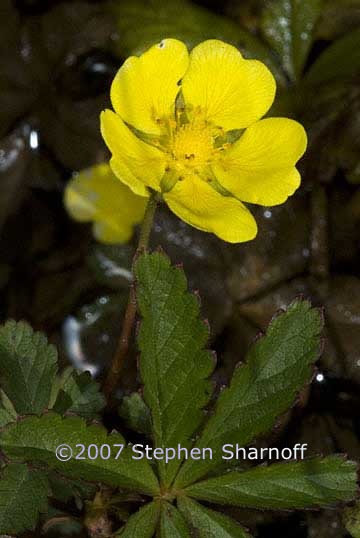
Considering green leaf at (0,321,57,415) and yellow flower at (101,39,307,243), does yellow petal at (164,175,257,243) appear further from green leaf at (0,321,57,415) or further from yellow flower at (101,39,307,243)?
green leaf at (0,321,57,415)

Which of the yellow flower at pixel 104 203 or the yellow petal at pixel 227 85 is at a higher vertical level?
the yellow petal at pixel 227 85

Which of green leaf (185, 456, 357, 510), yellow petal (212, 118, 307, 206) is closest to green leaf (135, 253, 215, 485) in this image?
green leaf (185, 456, 357, 510)

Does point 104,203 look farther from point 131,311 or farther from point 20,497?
point 20,497

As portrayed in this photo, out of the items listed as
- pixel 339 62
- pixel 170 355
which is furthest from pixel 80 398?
pixel 339 62

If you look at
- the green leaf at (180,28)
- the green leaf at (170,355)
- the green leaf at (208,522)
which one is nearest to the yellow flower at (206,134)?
the green leaf at (170,355)

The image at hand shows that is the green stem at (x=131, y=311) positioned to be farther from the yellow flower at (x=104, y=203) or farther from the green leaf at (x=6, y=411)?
the yellow flower at (x=104, y=203)

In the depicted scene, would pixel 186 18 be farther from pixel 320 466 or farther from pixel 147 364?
pixel 320 466

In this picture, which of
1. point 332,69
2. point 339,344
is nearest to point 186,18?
point 332,69
